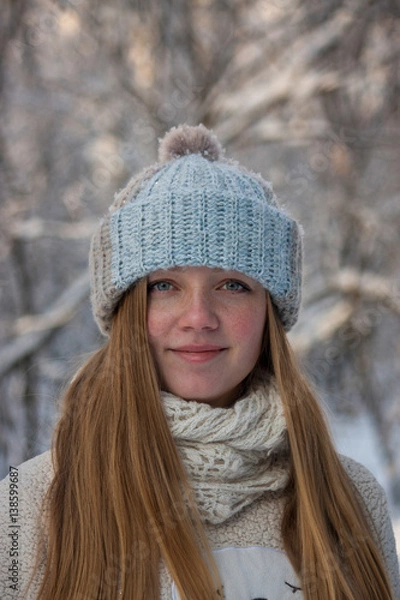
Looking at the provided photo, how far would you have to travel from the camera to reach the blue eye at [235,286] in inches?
56.9

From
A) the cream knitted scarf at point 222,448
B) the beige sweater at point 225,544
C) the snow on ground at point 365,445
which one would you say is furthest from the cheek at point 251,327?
the snow on ground at point 365,445

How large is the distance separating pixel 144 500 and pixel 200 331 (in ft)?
1.07

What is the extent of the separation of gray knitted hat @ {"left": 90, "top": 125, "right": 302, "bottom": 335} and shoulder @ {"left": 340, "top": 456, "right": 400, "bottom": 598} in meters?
0.40

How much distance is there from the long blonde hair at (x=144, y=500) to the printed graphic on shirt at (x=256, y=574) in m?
0.02

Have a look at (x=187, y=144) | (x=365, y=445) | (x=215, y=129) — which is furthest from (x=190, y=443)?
(x=365, y=445)

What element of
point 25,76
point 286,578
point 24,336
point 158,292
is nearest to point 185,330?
point 158,292

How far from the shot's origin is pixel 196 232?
1.40 m

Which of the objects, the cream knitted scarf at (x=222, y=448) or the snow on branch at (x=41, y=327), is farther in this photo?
the snow on branch at (x=41, y=327)

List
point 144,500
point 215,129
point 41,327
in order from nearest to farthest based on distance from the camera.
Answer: point 144,500
point 41,327
point 215,129

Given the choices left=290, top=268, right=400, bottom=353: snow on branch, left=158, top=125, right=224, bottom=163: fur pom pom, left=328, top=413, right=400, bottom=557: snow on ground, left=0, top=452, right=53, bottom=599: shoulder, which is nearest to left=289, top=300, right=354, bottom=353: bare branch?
left=290, top=268, right=400, bottom=353: snow on branch

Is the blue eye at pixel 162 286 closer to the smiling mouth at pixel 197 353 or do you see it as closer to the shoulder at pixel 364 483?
the smiling mouth at pixel 197 353

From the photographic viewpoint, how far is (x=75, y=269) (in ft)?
18.9

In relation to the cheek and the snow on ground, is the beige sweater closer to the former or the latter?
the cheek

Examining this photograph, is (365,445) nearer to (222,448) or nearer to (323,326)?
(323,326)
